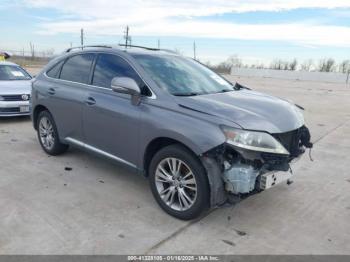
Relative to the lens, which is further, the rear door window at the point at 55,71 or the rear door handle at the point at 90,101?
the rear door window at the point at 55,71

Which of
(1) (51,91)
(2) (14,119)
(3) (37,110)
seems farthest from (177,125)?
(2) (14,119)

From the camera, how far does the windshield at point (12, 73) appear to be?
945 centimetres

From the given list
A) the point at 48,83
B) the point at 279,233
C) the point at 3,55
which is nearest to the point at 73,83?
the point at 48,83

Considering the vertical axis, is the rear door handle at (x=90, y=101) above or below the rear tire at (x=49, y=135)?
above

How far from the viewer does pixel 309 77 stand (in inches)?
1868

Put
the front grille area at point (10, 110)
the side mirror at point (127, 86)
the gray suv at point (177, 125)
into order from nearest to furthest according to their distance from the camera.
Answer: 1. the gray suv at point (177, 125)
2. the side mirror at point (127, 86)
3. the front grille area at point (10, 110)

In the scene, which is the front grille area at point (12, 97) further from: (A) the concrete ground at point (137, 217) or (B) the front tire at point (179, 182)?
(B) the front tire at point (179, 182)

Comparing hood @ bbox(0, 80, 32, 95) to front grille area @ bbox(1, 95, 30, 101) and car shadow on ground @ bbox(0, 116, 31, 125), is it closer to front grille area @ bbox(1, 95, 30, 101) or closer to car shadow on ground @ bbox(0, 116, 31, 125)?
front grille area @ bbox(1, 95, 30, 101)

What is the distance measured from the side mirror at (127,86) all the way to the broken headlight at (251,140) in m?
1.14

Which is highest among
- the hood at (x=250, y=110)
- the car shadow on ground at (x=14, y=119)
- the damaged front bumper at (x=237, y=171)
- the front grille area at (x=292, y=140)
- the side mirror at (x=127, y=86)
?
the side mirror at (x=127, y=86)

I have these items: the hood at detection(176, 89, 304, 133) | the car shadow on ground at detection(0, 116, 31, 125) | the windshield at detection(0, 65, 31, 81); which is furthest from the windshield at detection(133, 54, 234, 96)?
the windshield at detection(0, 65, 31, 81)

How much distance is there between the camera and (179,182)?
3.81m

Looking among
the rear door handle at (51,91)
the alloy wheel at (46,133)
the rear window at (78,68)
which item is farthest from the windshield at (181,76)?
the alloy wheel at (46,133)

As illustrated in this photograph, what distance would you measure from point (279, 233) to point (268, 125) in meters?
1.10
